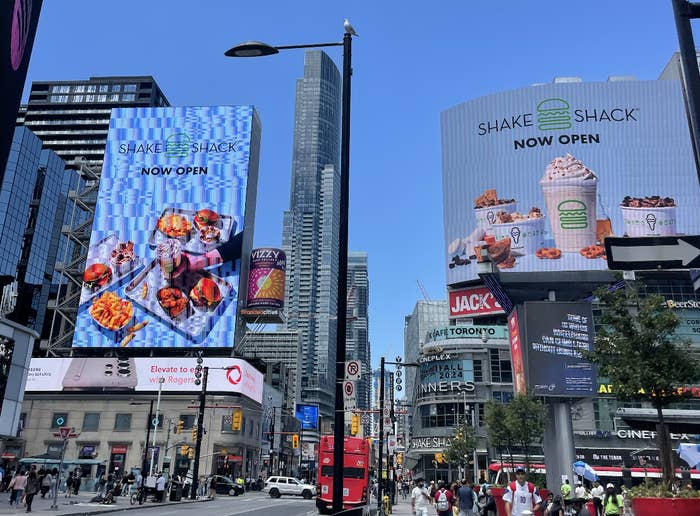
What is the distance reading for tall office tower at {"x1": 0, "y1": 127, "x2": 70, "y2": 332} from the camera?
10906 centimetres

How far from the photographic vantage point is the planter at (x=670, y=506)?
338 inches

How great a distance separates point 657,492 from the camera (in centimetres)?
938

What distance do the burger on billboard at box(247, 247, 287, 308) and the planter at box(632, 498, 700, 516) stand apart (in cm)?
7313

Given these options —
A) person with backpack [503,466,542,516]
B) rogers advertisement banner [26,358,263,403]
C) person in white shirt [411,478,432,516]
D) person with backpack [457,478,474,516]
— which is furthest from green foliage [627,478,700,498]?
rogers advertisement banner [26,358,263,403]

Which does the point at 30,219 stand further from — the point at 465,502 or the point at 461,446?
the point at 465,502

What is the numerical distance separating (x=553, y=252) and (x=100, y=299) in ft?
215

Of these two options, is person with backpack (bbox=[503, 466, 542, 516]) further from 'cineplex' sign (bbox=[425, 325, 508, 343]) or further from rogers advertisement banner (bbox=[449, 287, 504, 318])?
rogers advertisement banner (bbox=[449, 287, 504, 318])

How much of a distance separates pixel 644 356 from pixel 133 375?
2933 inches

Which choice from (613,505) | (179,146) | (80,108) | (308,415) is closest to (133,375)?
(179,146)

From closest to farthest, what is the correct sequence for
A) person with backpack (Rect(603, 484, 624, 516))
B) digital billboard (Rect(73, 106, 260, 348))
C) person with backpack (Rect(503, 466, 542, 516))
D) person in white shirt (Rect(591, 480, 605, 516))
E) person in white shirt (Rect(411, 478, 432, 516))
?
person with backpack (Rect(503, 466, 542, 516)), person with backpack (Rect(603, 484, 624, 516)), person in white shirt (Rect(411, 478, 432, 516)), person in white shirt (Rect(591, 480, 605, 516)), digital billboard (Rect(73, 106, 260, 348))

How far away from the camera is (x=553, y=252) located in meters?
90.9

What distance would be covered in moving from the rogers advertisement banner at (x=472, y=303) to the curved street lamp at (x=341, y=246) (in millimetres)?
84974

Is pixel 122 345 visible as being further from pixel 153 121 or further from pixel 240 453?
pixel 153 121

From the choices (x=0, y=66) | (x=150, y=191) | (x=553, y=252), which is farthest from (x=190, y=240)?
Result: (x=0, y=66)
